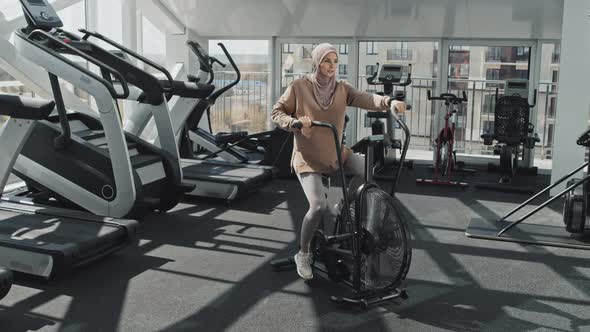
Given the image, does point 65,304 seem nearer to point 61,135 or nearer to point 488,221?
point 61,135

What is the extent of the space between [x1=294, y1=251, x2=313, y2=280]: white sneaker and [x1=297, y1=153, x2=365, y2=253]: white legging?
9 cm

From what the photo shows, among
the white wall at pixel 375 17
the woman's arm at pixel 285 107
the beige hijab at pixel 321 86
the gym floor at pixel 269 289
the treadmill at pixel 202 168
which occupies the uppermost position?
the white wall at pixel 375 17

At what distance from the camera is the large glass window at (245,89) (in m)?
8.98

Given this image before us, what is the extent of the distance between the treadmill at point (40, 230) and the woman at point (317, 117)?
131 cm

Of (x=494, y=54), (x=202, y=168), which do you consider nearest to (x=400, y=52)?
(x=494, y=54)

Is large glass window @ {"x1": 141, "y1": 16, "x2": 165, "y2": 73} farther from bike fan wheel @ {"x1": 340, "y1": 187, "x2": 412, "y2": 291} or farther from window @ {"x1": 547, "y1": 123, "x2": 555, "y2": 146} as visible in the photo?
bike fan wheel @ {"x1": 340, "y1": 187, "x2": 412, "y2": 291}

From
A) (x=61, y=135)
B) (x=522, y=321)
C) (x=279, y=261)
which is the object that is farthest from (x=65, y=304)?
(x=522, y=321)

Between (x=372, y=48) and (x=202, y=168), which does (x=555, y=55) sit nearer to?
(x=372, y=48)

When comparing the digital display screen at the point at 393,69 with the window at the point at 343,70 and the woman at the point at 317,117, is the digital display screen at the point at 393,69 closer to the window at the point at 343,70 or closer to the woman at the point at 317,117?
the window at the point at 343,70

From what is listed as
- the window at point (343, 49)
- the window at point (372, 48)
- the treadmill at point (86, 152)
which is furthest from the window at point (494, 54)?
the treadmill at point (86, 152)

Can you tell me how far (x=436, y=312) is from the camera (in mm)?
3250

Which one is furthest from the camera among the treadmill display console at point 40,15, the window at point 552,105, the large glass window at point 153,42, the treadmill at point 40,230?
the large glass window at point 153,42

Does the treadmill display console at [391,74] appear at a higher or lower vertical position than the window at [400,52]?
lower

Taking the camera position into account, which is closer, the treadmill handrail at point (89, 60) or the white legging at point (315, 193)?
the white legging at point (315, 193)
